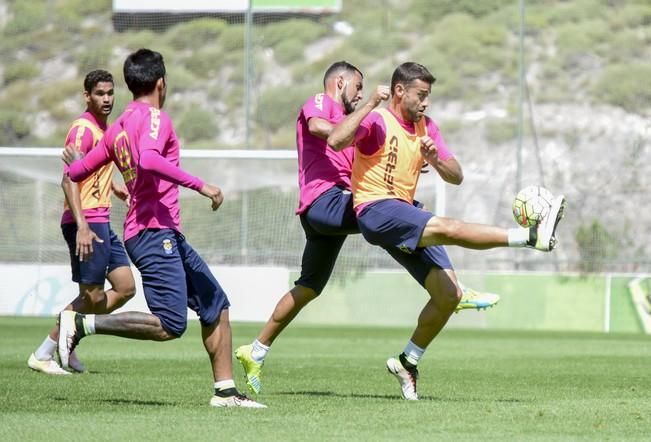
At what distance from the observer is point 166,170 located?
774 cm

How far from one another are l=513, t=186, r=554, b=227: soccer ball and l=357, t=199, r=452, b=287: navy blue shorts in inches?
24.4

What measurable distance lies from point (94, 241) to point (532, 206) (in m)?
4.61

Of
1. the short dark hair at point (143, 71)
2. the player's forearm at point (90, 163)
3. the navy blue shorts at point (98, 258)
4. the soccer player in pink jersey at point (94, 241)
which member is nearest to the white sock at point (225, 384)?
the player's forearm at point (90, 163)

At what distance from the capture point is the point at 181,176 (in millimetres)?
7684

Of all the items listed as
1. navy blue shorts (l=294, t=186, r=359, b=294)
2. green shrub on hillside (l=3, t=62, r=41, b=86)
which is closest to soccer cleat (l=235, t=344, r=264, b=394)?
navy blue shorts (l=294, t=186, r=359, b=294)

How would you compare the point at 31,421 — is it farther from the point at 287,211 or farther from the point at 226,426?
the point at 287,211

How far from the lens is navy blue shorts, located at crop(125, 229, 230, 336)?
26.5 ft

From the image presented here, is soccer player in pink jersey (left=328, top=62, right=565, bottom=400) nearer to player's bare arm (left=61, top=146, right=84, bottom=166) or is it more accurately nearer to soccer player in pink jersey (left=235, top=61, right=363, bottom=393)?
soccer player in pink jersey (left=235, top=61, right=363, bottom=393)

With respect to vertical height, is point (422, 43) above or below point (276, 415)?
above

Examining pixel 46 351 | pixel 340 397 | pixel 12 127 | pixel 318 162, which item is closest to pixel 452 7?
pixel 12 127

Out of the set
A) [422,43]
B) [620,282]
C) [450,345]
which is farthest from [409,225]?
[422,43]

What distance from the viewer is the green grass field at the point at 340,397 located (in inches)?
271

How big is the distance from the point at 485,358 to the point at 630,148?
17.0m

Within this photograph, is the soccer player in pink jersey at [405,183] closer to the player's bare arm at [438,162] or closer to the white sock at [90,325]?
the player's bare arm at [438,162]
